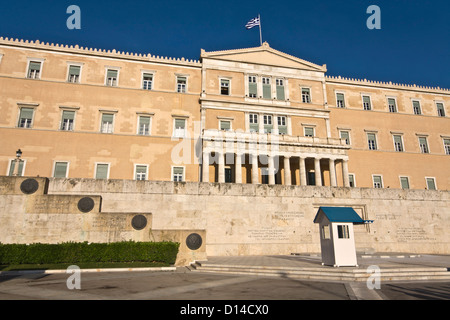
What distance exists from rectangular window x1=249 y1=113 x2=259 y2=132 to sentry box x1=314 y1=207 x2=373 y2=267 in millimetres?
21940

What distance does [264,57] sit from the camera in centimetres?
3878

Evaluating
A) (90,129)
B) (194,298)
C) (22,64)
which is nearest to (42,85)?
(22,64)

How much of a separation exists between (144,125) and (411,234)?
28214 millimetres

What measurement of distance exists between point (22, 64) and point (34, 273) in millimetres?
27525

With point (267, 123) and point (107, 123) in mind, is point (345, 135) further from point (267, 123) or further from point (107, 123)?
point (107, 123)

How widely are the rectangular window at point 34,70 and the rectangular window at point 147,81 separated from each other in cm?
1108

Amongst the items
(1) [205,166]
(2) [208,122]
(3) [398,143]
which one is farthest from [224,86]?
(3) [398,143]

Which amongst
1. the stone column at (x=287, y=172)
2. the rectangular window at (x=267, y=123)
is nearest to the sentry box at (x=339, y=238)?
the stone column at (x=287, y=172)

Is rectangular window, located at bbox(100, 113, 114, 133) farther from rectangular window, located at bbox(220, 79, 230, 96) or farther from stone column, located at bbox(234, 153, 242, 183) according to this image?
stone column, located at bbox(234, 153, 242, 183)

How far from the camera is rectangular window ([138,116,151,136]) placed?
33750 millimetres

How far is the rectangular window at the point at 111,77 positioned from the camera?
3441 cm

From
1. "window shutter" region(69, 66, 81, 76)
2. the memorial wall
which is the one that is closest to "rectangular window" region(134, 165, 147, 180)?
the memorial wall

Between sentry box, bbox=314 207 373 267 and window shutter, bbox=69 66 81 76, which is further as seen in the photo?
window shutter, bbox=69 66 81 76

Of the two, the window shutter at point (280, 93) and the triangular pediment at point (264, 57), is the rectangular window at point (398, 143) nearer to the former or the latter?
the triangular pediment at point (264, 57)
